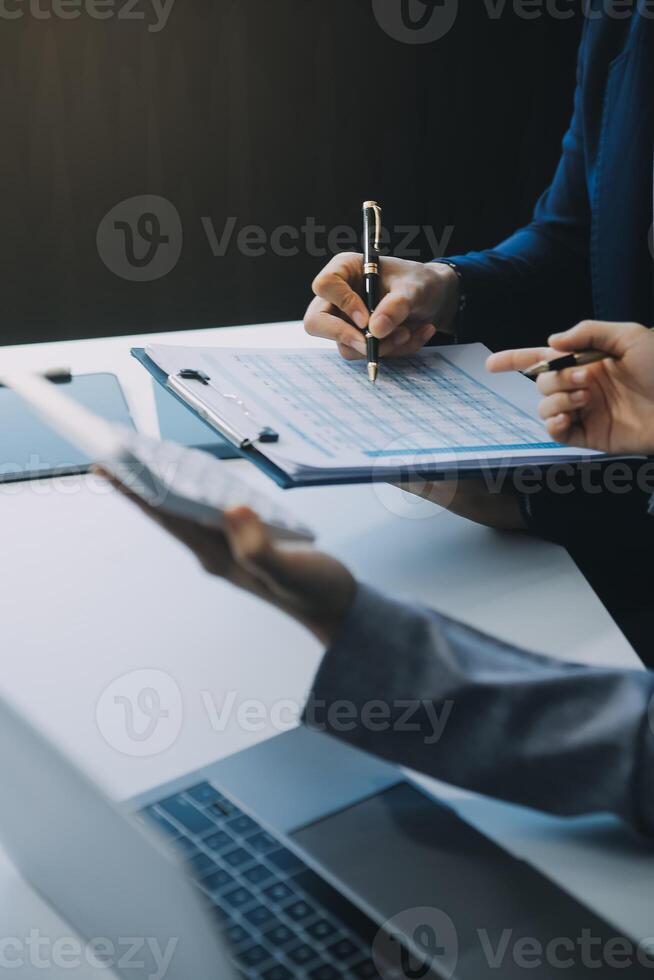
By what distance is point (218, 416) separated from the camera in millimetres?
765

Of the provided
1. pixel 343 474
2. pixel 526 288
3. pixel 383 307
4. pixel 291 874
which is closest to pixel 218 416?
pixel 343 474

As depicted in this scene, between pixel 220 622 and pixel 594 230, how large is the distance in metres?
0.76

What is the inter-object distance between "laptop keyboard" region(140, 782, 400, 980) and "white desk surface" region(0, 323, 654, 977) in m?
0.05

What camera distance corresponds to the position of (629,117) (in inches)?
43.8

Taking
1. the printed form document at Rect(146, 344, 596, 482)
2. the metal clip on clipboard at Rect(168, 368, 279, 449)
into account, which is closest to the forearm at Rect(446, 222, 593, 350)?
the printed form document at Rect(146, 344, 596, 482)

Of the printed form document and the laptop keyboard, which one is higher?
the printed form document

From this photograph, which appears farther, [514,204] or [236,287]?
[514,204]

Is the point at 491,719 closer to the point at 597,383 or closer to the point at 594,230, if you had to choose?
the point at 597,383

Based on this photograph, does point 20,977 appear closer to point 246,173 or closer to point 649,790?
point 649,790

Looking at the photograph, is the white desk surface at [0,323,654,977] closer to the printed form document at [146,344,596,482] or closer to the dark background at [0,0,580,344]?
the printed form document at [146,344,596,482]

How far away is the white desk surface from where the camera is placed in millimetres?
503

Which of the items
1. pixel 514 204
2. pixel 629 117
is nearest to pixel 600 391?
pixel 629 117

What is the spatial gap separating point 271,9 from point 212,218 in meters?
0.37

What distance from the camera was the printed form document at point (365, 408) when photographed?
2.36ft
